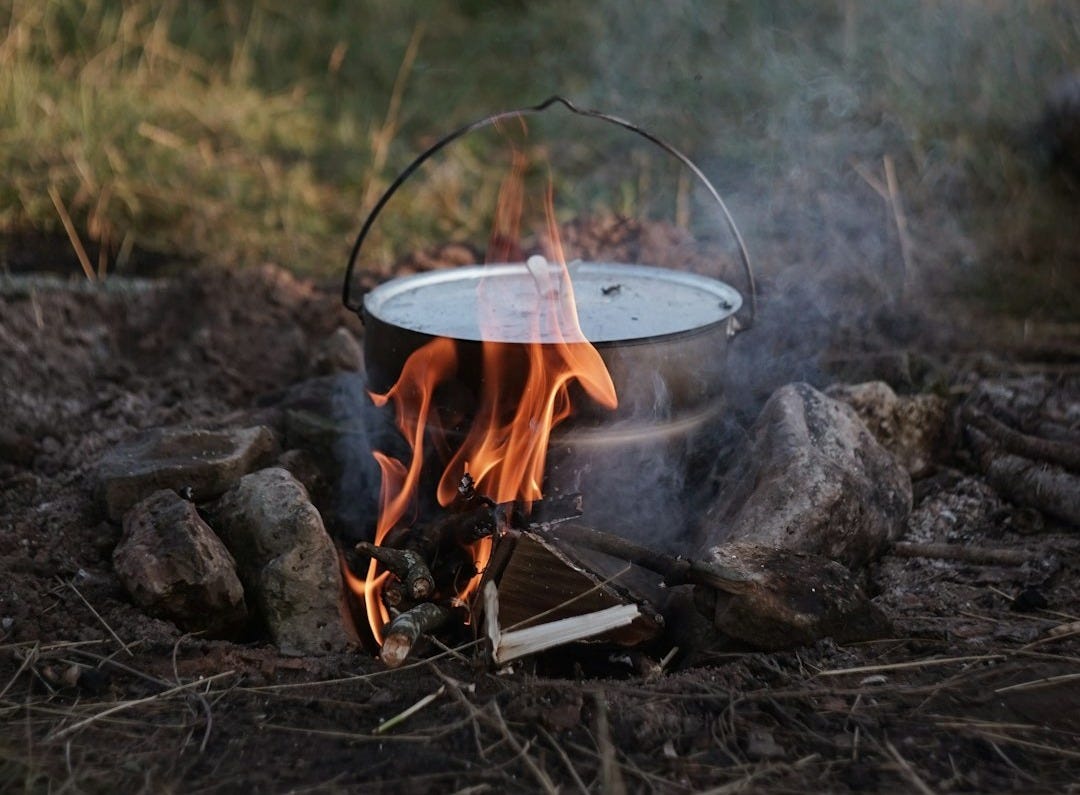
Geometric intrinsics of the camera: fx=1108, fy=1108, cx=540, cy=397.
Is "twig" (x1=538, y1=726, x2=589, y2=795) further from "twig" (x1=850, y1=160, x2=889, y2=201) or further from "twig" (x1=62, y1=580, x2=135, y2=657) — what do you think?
"twig" (x1=850, y1=160, x2=889, y2=201)

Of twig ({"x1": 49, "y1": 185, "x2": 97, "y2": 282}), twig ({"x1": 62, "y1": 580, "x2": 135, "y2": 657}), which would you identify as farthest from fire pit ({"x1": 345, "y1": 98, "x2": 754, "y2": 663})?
twig ({"x1": 49, "y1": 185, "x2": 97, "y2": 282})

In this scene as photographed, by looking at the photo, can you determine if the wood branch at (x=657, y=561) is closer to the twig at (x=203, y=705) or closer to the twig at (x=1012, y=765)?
the twig at (x=1012, y=765)

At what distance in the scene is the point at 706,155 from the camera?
623cm

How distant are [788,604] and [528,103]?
5.24 m

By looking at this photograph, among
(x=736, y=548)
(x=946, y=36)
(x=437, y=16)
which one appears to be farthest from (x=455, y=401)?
(x=437, y=16)

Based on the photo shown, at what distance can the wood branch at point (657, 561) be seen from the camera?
2.59 m

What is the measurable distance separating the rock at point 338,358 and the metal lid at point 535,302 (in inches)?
29.0

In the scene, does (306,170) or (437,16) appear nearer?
(306,170)

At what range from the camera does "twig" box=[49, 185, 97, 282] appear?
5.20m

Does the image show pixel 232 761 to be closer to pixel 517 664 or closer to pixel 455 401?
pixel 517 664

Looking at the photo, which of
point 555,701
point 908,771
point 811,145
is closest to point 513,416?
point 555,701

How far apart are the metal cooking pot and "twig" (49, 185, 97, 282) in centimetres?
240

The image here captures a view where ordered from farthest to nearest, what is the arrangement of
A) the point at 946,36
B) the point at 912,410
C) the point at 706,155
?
the point at 946,36, the point at 706,155, the point at 912,410

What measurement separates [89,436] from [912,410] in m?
2.83
